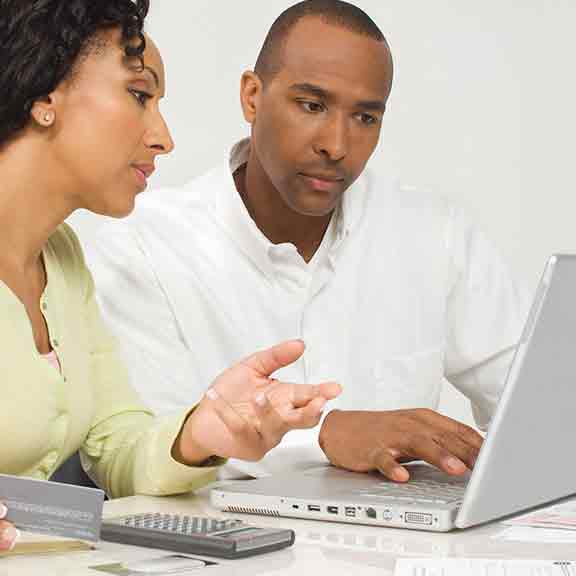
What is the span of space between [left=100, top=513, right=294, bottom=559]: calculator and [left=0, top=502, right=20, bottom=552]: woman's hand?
0.11m

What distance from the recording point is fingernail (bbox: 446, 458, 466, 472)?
1.41 meters

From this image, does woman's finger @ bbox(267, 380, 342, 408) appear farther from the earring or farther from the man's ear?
the man's ear

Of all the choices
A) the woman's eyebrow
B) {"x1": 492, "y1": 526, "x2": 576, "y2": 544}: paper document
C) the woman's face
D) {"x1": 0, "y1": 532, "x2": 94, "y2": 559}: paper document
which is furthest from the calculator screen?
the woman's eyebrow

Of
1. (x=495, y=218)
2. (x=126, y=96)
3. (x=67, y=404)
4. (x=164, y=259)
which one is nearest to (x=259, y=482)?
(x=67, y=404)

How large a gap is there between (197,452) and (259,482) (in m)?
0.10

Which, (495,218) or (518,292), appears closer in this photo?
(518,292)

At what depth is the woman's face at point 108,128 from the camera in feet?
4.69

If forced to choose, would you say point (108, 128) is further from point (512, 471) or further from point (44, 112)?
point (512, 471)

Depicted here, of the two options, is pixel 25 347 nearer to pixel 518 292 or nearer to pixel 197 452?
pixel 197 452

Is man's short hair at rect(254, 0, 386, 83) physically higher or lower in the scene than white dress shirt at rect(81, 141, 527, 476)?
higher

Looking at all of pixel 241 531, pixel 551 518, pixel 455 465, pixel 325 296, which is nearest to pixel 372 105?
pixel 325 296

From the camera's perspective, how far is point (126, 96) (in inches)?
57.7

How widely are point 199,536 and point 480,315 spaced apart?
1267 mm

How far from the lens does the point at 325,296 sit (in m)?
2.16
